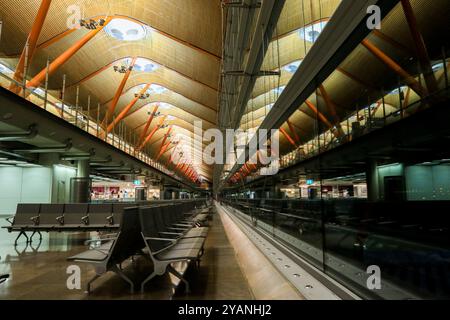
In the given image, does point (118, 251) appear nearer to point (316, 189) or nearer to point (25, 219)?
point (316, 189)

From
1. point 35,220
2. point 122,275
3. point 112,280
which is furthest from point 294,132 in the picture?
point 35,220

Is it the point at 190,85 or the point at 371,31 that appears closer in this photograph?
the point at 371,31

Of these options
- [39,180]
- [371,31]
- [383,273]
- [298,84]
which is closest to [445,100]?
[371,31]

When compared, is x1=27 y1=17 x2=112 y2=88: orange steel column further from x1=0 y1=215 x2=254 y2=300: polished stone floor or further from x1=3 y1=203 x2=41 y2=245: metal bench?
x1=0 y1=215 x2=254 y2=300: polished stone floor

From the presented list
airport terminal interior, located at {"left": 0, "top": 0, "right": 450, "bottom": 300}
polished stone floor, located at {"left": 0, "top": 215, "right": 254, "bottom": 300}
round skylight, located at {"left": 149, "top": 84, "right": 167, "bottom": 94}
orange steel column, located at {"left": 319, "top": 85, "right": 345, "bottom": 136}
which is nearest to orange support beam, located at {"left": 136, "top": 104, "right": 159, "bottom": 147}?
round skylight, located at {"left": 149, "top": 84, "right": 167, "bottom": 94}

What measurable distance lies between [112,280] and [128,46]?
23477 mm

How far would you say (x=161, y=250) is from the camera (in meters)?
4.16

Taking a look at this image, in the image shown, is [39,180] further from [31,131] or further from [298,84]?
[298,84]

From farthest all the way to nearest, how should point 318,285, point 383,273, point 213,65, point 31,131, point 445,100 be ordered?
point 213,65 < point 31,131 < point 318,285 < point 383,273 < point 445,100

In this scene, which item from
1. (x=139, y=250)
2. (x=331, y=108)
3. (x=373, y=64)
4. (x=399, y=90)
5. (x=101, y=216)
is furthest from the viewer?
(x=101, y=216)

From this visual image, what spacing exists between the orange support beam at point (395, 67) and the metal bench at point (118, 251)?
334 centimetres

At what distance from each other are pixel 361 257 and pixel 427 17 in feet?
6.09

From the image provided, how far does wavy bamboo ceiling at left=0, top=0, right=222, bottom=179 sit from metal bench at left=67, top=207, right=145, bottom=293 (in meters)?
13.2
